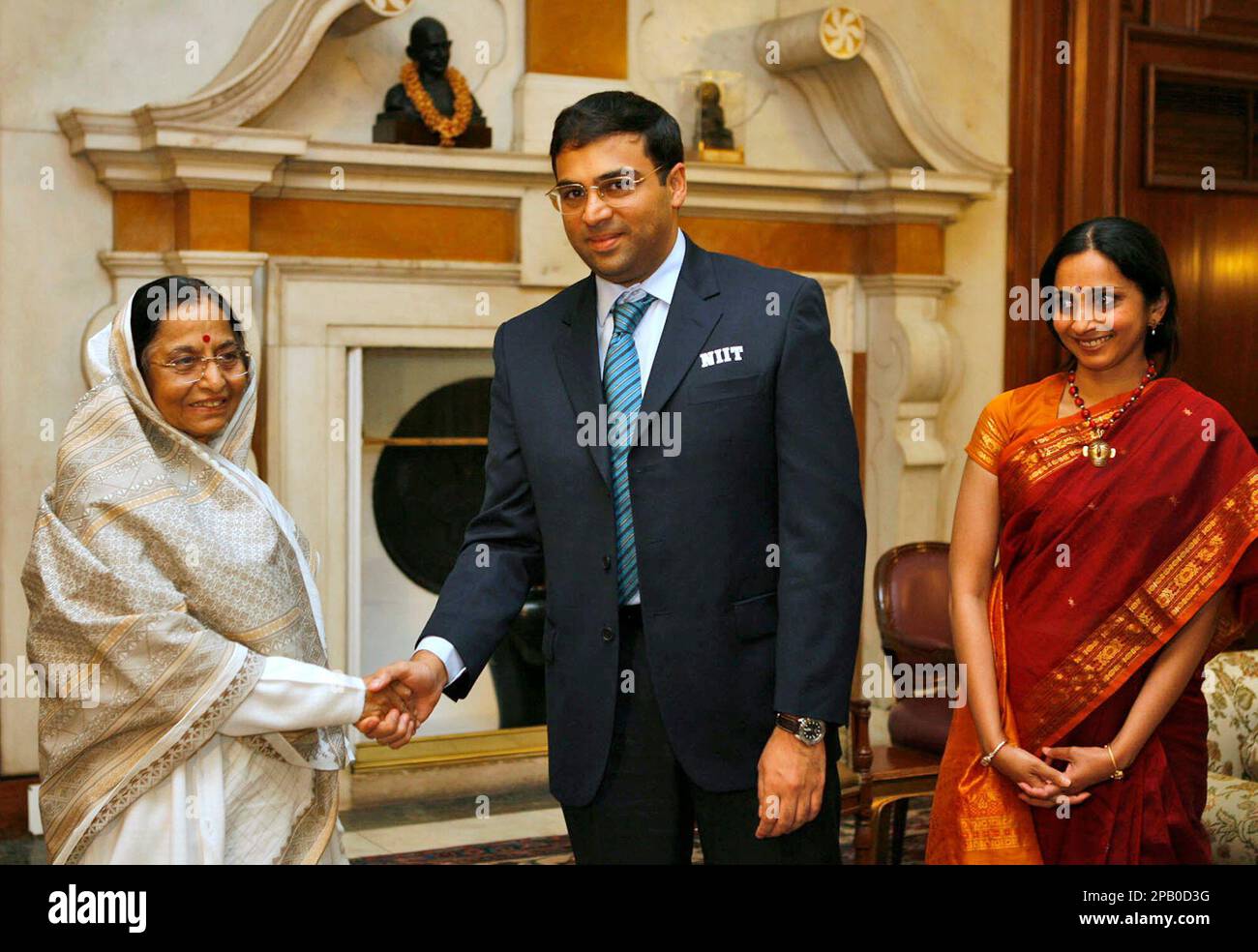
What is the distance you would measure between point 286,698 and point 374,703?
13 centimetres

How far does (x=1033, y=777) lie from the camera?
2502 millimetres

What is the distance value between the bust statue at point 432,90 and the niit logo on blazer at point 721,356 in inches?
108

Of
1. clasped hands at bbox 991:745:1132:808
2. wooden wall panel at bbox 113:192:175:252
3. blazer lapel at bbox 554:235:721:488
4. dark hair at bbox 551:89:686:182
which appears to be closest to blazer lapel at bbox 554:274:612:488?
blazer lapel at bbox 554:235:721:488

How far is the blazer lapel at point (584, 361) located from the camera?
2.13 metres

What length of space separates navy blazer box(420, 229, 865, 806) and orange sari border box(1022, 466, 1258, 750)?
594 mm

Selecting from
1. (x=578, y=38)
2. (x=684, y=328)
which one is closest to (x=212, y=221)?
(x=578, y=38)

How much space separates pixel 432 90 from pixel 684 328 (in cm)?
280

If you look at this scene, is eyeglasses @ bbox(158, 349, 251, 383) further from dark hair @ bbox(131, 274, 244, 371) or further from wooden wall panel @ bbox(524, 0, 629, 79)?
wooden wall panel @ bbox(524, 0, 629, 79)

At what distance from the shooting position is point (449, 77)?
15.3 ft

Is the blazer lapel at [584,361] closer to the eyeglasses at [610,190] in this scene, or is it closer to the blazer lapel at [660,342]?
the blazer lapel at [660,342]
